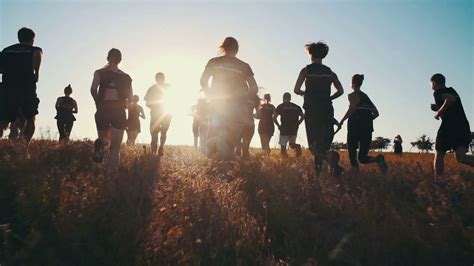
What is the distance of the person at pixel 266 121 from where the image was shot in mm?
14609

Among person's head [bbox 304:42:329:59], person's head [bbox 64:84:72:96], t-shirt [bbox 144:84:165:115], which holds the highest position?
person's head [bbox 304:42:329:59]

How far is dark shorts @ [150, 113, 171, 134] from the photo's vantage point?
478 inches

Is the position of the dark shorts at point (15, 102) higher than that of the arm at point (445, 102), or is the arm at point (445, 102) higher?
the arm at point (445, 102)

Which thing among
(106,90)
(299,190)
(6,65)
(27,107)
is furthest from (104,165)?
(299,190)

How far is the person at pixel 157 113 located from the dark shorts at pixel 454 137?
7.06 m

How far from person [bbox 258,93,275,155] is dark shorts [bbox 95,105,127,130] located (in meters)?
7.70

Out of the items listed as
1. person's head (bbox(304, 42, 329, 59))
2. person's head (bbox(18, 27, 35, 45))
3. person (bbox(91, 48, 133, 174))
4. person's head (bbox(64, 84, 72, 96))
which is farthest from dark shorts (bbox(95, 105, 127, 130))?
person's head (bbox(64, 84, 72, 96))

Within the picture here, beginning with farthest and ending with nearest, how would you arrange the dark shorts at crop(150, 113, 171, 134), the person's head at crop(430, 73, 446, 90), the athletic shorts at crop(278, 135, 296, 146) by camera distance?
1. the athletic shorts at crop(278, 135, 296, 146)
2. the dark shorts at crop(150, 113, 171, 134)
3. the person's head at crop(430, 73, 446, 90)

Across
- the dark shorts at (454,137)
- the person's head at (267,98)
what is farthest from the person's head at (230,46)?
the person's head at (267,98)

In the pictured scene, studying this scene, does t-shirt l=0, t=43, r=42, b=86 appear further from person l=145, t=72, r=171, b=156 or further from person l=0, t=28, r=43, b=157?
person l=145, t=72, r=171, b=156

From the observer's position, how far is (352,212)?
500cm

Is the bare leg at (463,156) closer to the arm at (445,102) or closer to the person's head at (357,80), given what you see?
the arm at (445,102)

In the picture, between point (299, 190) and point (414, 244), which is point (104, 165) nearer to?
point (299, 190)

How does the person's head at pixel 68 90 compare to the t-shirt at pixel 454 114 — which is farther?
the person's head at pixel 68 90
